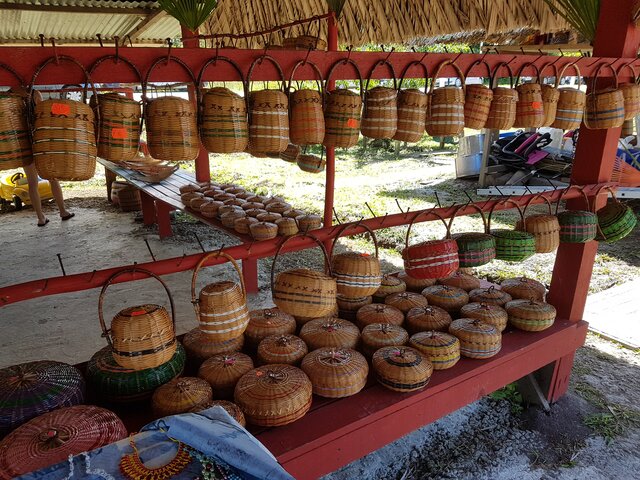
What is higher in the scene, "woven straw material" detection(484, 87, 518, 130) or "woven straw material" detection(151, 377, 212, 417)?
"woven straw material" detection(484, 87, 518, 130)

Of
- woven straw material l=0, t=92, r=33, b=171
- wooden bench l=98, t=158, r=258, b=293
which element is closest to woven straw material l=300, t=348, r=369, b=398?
woven straw material l=0, t=92, r=33, b=171

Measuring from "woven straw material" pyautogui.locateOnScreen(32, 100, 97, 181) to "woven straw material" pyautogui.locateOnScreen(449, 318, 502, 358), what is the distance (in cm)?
185

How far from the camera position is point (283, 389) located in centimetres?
181

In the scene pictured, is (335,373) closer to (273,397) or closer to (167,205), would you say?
(273,397)

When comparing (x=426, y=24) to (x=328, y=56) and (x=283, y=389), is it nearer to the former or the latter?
(x=328, y=56)

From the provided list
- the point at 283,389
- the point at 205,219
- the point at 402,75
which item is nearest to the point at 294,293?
the point at 283,389

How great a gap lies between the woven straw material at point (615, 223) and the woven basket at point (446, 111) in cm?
137

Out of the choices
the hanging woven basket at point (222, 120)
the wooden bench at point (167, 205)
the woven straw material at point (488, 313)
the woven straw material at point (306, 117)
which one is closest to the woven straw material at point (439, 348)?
the woven straw material at point (488, 313)

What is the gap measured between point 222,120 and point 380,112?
615 millimetres

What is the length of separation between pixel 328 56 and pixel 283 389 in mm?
1287

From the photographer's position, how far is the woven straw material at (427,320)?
2.44 m

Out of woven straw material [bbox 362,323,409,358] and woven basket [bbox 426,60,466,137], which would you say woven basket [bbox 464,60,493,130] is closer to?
woven basket [bbox 426,60,466,137]

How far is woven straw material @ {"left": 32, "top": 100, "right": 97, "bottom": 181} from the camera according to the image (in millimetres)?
1214

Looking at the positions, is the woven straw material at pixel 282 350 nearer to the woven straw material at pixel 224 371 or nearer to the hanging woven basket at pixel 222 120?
the woven straw material at pixel 224 371
